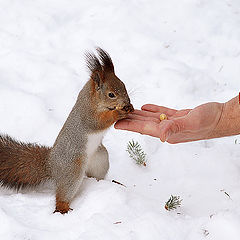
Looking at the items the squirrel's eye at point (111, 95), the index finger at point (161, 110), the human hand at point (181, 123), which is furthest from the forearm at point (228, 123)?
the squirrel's eye at point (111, 95)

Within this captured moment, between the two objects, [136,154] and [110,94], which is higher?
[110,94]

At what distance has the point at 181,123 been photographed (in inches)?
73.3

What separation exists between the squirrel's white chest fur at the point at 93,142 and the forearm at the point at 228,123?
1.72 feet

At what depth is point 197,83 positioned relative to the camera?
3.04 m

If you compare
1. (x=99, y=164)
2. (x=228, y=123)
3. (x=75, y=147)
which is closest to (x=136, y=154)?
(x=99, y=164)

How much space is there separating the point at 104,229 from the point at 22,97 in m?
1.36

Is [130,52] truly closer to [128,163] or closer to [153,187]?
[128,163]

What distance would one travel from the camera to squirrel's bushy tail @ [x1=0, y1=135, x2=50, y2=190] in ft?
6.95

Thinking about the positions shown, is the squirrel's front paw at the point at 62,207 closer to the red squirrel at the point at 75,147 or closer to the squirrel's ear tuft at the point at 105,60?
the red squirrel at the point at 75,147

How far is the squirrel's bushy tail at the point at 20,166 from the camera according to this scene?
212 cm

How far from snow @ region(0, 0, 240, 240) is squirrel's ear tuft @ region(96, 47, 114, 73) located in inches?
20.7

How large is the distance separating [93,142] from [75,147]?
9cm

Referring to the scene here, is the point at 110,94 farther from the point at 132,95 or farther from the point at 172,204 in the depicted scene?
the point at 132,95

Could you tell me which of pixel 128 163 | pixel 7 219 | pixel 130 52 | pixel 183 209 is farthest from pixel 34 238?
pixel 130 52
